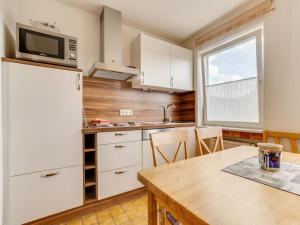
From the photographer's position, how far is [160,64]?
252cm

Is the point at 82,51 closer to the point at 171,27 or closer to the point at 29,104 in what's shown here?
the point at 29,104

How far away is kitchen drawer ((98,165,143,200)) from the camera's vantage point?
1.72 m

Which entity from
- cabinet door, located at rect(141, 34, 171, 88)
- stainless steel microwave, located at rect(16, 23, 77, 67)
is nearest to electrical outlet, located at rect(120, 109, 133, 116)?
cabinet door, located at rect(141, 34, 171, 88)

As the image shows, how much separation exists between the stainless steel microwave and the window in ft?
7.22

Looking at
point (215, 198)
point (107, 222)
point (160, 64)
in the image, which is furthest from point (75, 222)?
point (160, 64)

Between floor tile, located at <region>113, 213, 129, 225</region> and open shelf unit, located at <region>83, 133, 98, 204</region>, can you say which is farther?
open shelf unit, located at <region>83, 133, 98, 204</region>

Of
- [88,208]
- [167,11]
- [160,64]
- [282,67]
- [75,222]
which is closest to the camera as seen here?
[75,222]

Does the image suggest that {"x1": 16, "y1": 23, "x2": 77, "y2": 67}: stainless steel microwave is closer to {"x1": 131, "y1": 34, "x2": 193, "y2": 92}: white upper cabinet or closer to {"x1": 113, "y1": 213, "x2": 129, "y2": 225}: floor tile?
{"x1": 131, "y1": 34, "x2": 193, "y2": 92}: white upper cabinet

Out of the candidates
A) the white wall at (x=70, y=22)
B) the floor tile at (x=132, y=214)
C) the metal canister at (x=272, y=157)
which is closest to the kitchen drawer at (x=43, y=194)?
the floor tile at (x=132, y=214)

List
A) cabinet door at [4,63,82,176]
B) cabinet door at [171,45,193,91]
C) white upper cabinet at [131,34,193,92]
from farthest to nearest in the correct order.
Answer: cabinet door at [171,45,193,91], white upper cabinet at [131,34,193,92], cabinet door at [4,63,82,176]

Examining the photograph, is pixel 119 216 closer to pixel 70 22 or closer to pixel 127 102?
pixel 127 102

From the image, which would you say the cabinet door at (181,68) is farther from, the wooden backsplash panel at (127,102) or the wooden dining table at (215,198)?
the wooden dining table at (215,198)

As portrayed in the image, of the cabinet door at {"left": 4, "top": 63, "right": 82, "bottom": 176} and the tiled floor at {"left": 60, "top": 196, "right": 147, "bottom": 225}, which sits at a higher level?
the cabinet door at {"left": 4, "top": 63, "right": 82, "bottom": 176}

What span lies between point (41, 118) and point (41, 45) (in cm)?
72
